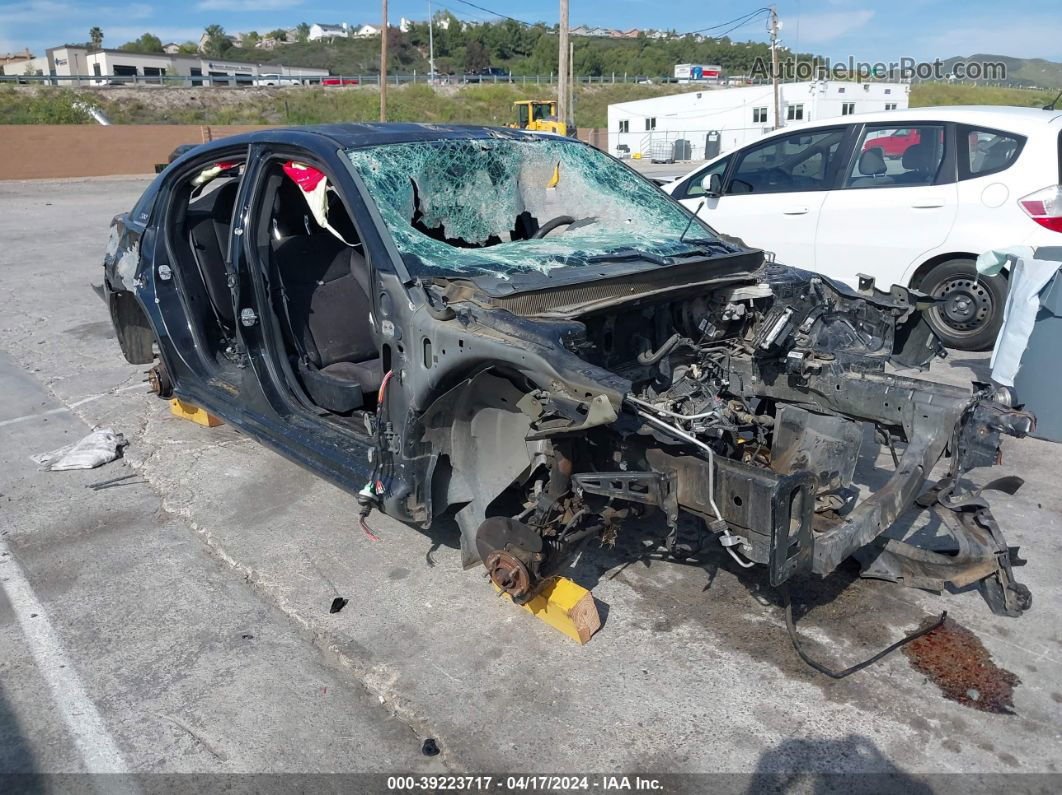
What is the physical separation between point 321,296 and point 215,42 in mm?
112732

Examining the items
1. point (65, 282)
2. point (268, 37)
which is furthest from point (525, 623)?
point (268, 37)

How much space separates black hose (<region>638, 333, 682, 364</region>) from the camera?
3490mm

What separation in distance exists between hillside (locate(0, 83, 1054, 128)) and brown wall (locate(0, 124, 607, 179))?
8972mm

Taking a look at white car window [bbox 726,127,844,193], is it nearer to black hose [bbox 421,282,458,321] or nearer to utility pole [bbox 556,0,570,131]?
black hose [bbox 421,282,458,321]

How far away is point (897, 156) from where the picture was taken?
6684 millimetres

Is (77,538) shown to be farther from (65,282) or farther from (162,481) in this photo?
(65,282)

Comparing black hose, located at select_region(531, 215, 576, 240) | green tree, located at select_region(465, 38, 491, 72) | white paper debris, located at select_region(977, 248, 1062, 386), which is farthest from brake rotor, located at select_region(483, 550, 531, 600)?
green tree, located at select_region(465, 38, 491, 72)

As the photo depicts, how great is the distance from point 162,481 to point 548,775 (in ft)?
10.2

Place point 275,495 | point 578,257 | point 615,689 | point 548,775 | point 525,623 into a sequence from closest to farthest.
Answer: point 548,775 < point 615,689 < point 525,623 < point 578,257 < point 275,495

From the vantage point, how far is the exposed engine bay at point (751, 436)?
8.95 feet

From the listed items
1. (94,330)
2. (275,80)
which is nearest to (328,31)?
(275,80)

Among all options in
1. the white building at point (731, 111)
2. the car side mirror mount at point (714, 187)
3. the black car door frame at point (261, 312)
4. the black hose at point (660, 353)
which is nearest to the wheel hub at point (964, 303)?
the car side mirror mount at point (714, 187)

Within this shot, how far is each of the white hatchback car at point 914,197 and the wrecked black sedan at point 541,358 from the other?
230cm

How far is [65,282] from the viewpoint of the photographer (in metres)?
9.98
